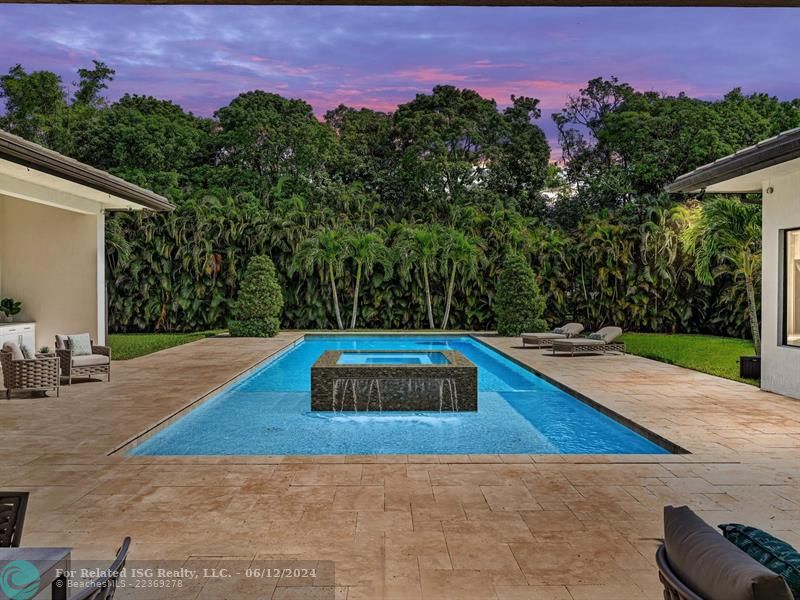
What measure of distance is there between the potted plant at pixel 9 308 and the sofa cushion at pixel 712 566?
13.6 metres

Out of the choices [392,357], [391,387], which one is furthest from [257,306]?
[391,387]

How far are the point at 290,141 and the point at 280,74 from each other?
3999 mm

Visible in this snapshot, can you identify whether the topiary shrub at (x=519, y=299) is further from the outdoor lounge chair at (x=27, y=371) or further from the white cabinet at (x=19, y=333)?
the outdoor lounge chair at (x=27, y=371)

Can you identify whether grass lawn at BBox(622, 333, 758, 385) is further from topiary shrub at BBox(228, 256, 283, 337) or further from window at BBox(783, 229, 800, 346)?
topiary shrub at BBox(228, 256, 283, 337)

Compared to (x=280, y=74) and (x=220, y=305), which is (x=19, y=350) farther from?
(x=280, y=74)

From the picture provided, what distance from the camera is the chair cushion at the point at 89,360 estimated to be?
31.3ft

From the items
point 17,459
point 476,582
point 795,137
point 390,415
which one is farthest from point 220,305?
point 476,582

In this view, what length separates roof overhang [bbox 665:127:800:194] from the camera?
7.05m

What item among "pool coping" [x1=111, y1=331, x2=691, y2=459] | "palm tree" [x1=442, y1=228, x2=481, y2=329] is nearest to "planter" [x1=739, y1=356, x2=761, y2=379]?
"pool coping" [x1=111, y1=331, x2=691, y2=459]

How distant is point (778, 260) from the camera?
884cm

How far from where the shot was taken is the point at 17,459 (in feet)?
17.7

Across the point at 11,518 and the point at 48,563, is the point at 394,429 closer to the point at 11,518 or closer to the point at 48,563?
the point at 11,518

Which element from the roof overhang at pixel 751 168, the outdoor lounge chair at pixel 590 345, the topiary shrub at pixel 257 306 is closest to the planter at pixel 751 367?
the roof overhang at pixel 751 168

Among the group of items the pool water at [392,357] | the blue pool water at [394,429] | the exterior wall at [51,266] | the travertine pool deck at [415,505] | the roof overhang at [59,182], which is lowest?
the blue pool water at [394,429]
